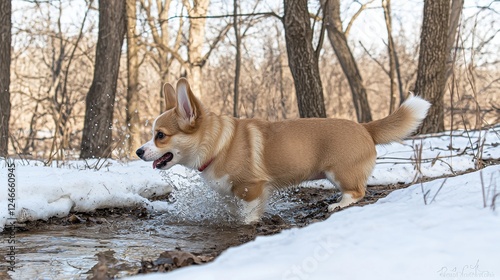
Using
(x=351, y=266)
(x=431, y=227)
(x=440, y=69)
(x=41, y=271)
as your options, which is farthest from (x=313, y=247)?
(x=440, y=69)

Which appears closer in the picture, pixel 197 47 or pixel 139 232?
pixel 139 232

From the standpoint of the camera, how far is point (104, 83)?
1132 cm

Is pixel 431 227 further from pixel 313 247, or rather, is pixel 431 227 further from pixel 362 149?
pixel 362 149

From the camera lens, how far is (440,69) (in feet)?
35.6

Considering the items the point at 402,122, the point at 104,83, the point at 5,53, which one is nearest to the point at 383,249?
the point at 402,122

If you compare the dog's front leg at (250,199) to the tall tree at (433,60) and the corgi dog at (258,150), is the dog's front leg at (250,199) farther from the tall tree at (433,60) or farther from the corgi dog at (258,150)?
the tall tree at (433,60)

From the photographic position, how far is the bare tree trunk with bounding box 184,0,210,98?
18.6 m

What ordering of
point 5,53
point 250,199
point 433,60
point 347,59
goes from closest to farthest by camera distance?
point 250,199 → point 5,53 → point 433,60 → point 347,59

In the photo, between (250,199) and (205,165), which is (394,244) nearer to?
(250,199)

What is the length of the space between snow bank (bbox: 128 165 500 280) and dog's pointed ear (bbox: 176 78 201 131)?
216 cm

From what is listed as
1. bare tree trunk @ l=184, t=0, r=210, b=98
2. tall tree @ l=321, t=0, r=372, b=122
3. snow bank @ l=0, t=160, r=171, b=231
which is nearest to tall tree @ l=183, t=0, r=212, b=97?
bare tree trunk @ l=184, t=0, r=210, b=98

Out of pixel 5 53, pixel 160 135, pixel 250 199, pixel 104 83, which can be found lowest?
pixel 250 199

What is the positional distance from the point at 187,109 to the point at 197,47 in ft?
47.2

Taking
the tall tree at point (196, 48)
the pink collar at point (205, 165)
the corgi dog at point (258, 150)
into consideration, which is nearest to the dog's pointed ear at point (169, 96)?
the corgi dog at point (258, 150)
